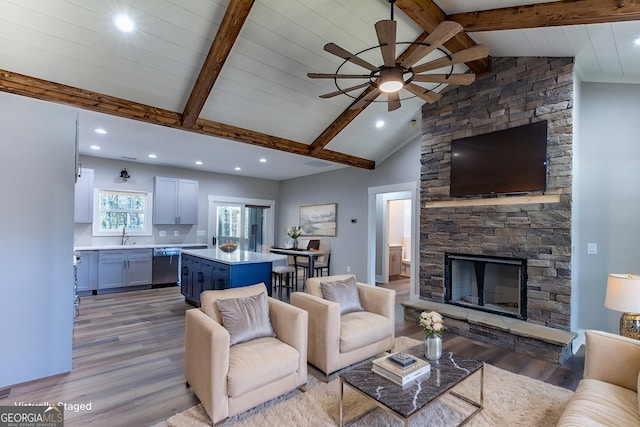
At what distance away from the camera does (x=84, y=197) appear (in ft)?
19.7

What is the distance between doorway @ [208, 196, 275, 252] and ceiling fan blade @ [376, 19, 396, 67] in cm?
622

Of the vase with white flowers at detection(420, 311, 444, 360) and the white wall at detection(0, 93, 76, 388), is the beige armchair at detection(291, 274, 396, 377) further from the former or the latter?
the white wall at detection(0, 93, 76, 388)

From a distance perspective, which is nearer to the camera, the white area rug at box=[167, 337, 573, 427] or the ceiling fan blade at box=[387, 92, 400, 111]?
the white area rug at box=[167, 337, 573, 427]

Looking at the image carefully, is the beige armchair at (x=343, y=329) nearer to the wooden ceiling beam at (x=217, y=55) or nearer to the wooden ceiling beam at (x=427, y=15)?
the wooden ceiling beam at (x=217, y=55)

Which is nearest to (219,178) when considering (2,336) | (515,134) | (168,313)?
(168,313)

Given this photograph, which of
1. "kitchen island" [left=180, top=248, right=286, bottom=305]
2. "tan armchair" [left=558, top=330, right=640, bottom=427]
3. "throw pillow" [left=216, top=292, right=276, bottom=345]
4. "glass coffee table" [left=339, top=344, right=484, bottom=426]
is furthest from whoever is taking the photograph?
"kitchen island" [left=180, top=248, right=286, bottom=305]

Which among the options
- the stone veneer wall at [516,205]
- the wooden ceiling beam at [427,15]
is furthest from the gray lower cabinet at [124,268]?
the wooden ceiling beam at [427,15]

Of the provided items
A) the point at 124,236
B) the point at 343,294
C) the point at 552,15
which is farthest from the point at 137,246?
the point at 552,15

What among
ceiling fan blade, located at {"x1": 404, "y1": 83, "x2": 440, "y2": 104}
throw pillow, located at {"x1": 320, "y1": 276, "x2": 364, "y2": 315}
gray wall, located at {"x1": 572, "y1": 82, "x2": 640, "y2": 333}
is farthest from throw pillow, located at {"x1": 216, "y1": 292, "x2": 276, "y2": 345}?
gray wall, located at {"x1": 572, "y1": 82, "x2": 640, "y2": 333}

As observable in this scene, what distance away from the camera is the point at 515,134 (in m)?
3.87

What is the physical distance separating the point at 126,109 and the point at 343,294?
322cm

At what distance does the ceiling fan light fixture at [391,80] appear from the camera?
8.54 feet

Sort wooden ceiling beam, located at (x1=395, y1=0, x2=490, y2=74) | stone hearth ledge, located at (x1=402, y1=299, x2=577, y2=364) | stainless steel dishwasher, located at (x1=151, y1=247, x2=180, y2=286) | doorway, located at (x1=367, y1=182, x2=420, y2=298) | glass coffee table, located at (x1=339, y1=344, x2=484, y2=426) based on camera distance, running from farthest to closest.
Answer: stainless steel dishwasher, located at (x1=151, y1=247, x2=180, y2=286)
doorway, located at (x1=367, y1=182, x2=420, y2=298)
stone hearth ledge, located at (x1=402, y1=299, x2=577, y2=364)
wooden ceiling beam, located at (x1=395, y1=0, x2=490, y2=74)
glass coffee table, located at (x1=339, y1=344, x2=484, y2=426)

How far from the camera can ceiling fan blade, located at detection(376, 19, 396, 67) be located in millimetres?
2197
